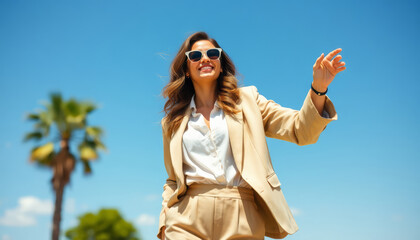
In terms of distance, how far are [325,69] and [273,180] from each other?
867 millimetres

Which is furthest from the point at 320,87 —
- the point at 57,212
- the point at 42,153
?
the point at 42,153

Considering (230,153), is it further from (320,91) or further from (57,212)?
(57,212)

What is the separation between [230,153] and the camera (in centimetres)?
279

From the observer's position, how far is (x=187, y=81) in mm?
3619

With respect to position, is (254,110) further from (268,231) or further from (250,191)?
(268,231)

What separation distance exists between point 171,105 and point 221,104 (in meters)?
0.63

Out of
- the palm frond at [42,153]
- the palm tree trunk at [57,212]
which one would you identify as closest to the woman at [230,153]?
the palm tree trunk at [57,212]

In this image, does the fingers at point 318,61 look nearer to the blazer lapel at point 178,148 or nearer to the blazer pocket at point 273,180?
the blazer pocket at point 273,180

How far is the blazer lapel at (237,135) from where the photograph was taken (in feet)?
8.85

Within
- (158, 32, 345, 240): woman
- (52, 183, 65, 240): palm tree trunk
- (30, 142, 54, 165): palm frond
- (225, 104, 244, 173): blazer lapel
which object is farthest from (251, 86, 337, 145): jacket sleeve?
(30, 142, 54, 165): palm frond

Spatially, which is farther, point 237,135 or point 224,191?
point 237,135

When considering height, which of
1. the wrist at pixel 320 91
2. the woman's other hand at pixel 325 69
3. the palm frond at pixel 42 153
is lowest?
the wrist at pixel 320 91

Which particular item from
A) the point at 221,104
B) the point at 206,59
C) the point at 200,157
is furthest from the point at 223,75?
the point at 200,157

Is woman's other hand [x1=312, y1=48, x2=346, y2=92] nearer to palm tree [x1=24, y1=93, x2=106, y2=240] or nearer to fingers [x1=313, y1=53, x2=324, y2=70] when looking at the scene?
fingers [x1=313, y1=53, x2=324, y2=70]
